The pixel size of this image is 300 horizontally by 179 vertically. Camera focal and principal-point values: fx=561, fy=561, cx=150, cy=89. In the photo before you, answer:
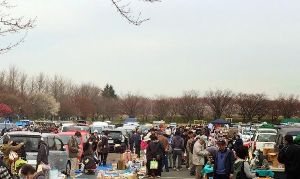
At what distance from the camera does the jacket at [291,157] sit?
39.5ft

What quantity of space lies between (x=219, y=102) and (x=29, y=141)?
78.7 meters

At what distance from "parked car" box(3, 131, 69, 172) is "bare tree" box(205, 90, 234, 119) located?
74751 millimetres

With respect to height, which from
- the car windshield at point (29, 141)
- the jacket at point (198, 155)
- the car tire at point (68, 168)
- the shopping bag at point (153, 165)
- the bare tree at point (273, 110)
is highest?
the bare tree at point (273, 110)

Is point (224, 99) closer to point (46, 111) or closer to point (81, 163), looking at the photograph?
point (46, 111)

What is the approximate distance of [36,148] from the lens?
18.4m

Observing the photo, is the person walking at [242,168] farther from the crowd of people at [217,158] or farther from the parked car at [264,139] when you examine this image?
the parked car at [264,139]

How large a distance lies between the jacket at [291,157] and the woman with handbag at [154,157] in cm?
810

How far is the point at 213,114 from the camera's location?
98.3 metres

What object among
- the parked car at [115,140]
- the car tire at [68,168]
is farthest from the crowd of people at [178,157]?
the parked car at [115,140]

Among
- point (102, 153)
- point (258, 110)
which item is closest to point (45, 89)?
point (258, 110)

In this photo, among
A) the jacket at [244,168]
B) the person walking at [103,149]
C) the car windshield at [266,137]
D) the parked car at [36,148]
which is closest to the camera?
the jacket at [244,168]

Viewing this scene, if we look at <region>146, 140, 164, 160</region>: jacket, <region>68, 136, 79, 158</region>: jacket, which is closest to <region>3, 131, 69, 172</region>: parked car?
<region>68, 136, 79, 158</region>: jacket

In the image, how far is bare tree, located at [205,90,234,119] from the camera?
311ft

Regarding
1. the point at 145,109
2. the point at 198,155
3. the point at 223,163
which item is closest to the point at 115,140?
the point at 198,155
